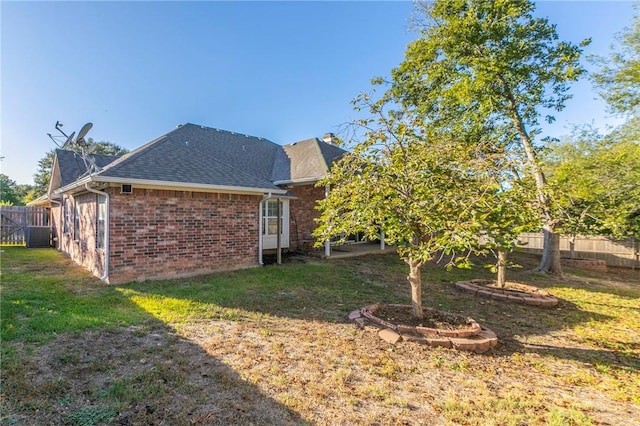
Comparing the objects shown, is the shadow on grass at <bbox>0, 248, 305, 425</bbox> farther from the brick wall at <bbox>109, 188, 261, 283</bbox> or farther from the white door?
the white door

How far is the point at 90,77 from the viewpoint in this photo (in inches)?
438

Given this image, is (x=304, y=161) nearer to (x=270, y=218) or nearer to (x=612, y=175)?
(x=270, y=218)

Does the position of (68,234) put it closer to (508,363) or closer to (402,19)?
(508,363)

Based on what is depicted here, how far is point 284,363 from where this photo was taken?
3.57m

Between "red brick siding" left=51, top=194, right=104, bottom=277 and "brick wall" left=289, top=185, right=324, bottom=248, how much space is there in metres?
6.86

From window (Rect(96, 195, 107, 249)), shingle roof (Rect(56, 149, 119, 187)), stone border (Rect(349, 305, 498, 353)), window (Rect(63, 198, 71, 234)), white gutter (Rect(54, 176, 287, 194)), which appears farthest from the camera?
shingle roof (Rect(56, 149, 119, 187))

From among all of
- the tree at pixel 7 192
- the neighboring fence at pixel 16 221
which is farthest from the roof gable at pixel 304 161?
the tree at pixel 7 192

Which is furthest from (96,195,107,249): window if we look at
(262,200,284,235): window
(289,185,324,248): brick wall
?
(289,185,324,248): brick wall

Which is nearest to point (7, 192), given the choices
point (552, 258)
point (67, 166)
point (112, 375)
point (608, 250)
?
point (67, 166)

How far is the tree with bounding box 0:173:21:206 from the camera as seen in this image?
102 feet

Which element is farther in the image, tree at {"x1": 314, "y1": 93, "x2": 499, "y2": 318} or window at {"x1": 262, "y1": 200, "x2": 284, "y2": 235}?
window at {"x1": 262, "y1": 200, "x2": 284, "y2": 235}

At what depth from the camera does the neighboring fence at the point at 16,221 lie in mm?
16125

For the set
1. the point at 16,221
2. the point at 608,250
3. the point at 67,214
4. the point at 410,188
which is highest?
the point at 410,188

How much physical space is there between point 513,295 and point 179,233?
859 cm
